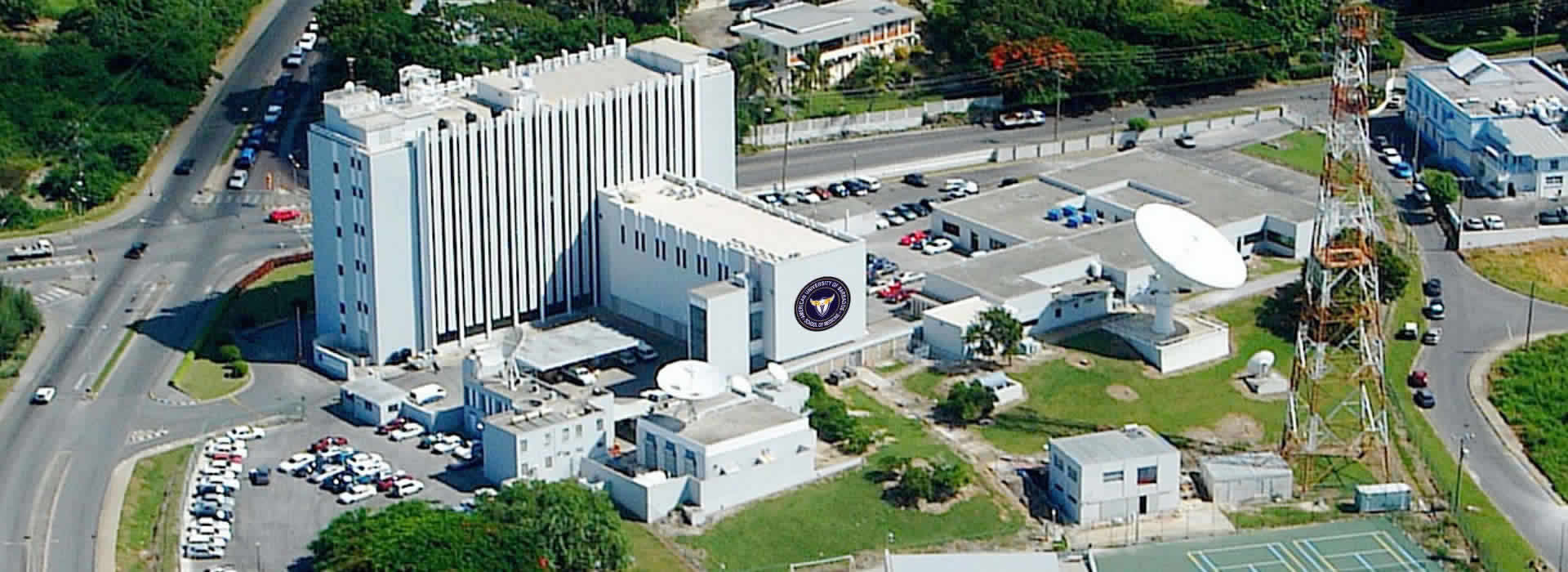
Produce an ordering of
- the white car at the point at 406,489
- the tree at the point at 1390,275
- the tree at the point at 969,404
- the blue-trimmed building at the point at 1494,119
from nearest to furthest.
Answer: the white car at the point at 406,489 → the tree at the point at 969,404 → the tree at the point at 1390,275 → the blue-trimmed building at the point at 1494,119

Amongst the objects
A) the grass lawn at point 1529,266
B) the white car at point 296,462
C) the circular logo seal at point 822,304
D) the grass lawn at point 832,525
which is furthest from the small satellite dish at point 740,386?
the grass lawn at point 1529,266

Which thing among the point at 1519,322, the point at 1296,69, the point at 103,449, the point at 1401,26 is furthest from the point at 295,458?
the point at 1401,26

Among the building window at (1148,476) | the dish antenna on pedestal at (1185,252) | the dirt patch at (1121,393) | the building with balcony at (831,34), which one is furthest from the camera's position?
the building with balcony at (831,34)

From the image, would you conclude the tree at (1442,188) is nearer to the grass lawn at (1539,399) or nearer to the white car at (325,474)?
the grass lawn at (1539,399)

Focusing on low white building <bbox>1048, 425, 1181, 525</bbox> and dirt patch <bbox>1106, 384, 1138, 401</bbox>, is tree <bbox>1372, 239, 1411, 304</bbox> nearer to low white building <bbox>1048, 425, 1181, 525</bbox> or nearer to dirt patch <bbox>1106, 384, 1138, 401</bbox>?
dirt patch <bbox>1106, 384, 1138, 401</bbox>

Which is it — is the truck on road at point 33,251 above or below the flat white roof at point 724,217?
below

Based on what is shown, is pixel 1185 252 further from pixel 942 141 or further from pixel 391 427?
pixel 942 141

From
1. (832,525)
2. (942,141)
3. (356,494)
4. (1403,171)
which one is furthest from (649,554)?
(1403,171)
